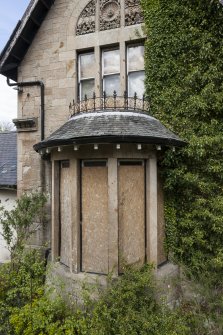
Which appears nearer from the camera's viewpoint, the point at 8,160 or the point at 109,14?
the point at 109,14

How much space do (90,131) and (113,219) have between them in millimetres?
2038

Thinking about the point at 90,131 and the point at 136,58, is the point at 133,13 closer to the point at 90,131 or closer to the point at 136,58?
the point at 136,58

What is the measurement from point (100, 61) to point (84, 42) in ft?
2.61

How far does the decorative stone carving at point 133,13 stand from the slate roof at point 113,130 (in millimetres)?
2770

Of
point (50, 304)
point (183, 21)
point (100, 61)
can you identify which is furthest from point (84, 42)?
point (50, 304)

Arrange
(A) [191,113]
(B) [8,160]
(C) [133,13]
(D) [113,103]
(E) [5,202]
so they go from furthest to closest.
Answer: (B) [8,160]
(E) [5,202]
(C) [133,13]
(D) [113,103]
(A) [191,113]

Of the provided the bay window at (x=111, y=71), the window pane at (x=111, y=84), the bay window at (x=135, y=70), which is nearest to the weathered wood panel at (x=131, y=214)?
the bay window at (x=135, y=70)

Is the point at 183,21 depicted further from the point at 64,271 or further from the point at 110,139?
the point at 64,271

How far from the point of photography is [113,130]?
588 cm

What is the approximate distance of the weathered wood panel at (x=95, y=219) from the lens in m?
6.37

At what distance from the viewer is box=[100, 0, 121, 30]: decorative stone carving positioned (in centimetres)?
780

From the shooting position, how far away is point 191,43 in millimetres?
6906

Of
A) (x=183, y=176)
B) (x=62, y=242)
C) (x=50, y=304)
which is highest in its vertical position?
(x=183, y=176)

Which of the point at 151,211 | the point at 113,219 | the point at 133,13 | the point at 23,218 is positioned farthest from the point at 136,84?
the point at 23,218
